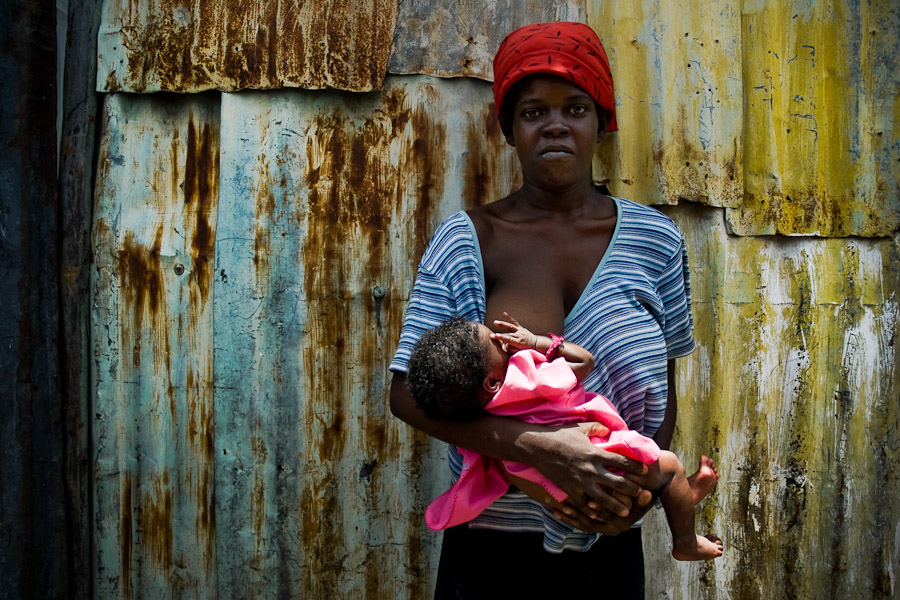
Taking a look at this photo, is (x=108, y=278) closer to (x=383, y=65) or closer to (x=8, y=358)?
(x=8, y=358)

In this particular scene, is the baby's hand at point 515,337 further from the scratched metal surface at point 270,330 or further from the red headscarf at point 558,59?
the scratched metal surface at point 270,330

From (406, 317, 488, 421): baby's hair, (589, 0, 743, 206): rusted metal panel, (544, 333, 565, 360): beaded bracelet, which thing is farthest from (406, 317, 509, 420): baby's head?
(589, 0, 743, 206): rusted metal panel

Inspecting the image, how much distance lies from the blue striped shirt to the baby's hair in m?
0.09

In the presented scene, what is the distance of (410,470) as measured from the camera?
2510 mm

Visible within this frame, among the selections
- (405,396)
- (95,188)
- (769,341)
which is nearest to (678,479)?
(405,396)

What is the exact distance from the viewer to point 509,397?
5.32 ft

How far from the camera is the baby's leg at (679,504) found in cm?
169

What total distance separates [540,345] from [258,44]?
1525 mm

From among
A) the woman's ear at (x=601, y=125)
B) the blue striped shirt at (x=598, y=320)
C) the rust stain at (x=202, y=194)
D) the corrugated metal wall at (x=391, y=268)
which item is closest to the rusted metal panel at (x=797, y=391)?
the corrugated metal wall at (x=391, y=268)

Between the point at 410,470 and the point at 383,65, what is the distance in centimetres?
148

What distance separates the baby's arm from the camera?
168 centimetres

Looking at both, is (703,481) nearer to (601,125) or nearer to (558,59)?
(601,125)

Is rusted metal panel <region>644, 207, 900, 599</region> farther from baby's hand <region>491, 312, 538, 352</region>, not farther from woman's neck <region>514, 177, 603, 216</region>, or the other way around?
baby's hand <region>491, 312, 538, 352</region>

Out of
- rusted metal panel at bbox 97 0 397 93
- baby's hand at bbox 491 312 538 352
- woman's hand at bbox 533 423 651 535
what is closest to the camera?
woman's hand at bbox 533 423 651 535
